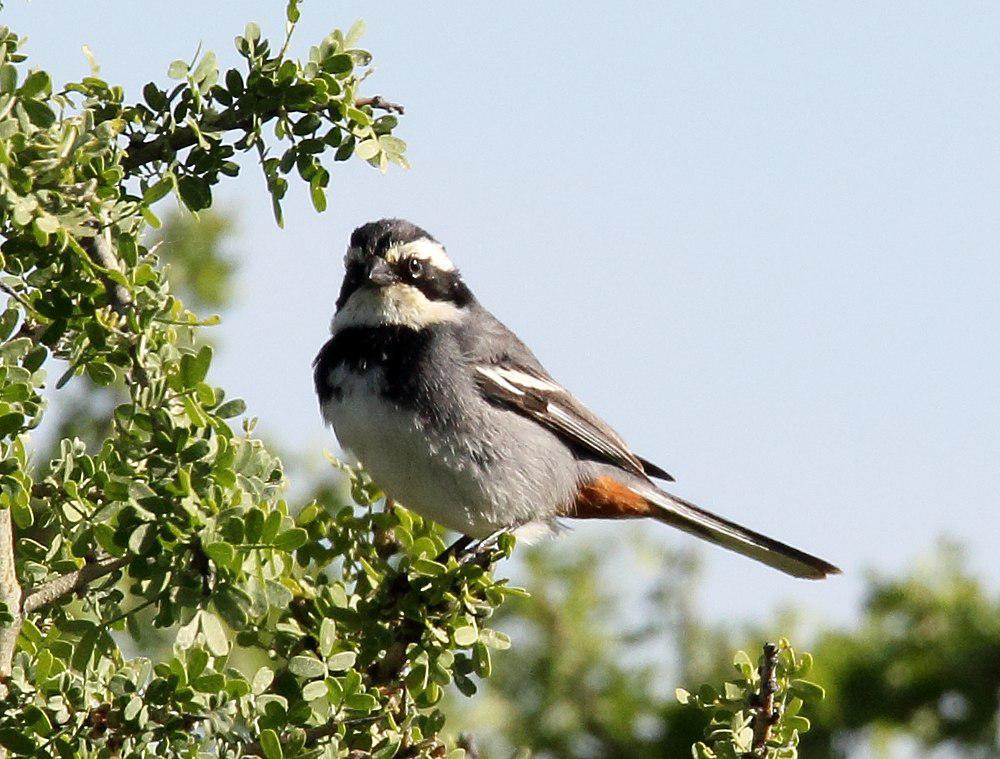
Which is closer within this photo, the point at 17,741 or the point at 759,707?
the point at 17,741

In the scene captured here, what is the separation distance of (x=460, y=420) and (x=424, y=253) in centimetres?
94

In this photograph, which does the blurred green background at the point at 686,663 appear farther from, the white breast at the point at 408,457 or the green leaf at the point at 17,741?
the green leaf at the point at 17,741

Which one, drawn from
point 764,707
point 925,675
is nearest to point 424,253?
point 925,675

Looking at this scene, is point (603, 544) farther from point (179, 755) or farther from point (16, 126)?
point (16, 126)

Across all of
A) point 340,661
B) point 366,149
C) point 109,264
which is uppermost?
point 366,149

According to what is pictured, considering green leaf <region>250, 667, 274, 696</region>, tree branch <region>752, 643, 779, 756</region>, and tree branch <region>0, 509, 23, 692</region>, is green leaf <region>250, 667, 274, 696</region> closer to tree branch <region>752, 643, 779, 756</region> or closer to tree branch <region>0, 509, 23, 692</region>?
tree branch <region>0, 509, 23, 692</region>

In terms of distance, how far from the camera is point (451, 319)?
636 centimetres

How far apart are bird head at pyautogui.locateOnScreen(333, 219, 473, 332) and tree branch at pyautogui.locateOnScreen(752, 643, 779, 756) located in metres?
3.17

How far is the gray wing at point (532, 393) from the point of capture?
20.5 ft

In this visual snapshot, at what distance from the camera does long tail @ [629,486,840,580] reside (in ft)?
21.8

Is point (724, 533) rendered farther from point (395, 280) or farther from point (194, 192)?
point (194, 192)

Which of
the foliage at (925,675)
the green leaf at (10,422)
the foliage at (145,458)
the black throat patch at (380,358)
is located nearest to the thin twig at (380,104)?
the foliage at (145,458)

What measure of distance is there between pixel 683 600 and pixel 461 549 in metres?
0.97

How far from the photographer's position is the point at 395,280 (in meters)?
6.20
